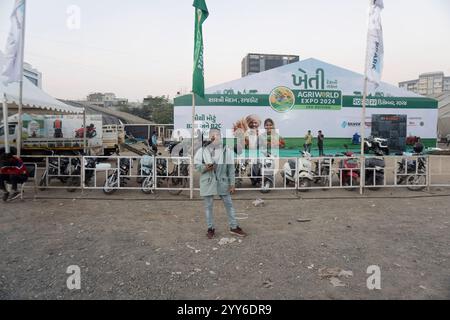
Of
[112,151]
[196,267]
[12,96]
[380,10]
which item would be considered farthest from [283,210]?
[112,151]

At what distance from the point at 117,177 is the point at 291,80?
45.3ft

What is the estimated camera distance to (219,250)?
4465mm

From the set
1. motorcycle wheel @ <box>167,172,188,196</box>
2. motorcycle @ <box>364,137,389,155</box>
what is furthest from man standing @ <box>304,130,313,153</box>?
motorcycle wheel @ <box>167,172,188,196</box>

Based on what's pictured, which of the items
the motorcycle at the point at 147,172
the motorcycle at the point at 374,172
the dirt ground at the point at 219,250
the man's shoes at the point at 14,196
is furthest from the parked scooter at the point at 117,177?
the motorcycle at the point at 374,172

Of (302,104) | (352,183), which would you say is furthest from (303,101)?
(352,183)

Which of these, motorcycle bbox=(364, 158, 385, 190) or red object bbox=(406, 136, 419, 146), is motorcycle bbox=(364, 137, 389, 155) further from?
motorcycle bbox=(364, 158, 385, 190)

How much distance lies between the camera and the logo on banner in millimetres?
18703

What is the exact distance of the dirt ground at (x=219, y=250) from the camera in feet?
11.0

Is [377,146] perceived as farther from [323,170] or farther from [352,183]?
[323,170]

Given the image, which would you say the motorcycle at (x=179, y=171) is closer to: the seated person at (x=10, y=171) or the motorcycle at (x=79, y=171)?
the motorcycle at (x=79, y=171)


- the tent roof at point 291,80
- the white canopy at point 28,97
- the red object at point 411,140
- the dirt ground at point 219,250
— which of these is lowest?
the dirt ground at point 219,250

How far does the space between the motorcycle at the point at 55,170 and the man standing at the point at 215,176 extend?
5183 millimetres

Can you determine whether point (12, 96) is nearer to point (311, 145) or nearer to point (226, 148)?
point (226, 148)

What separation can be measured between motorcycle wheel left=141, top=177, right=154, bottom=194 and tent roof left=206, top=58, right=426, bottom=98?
1088 centimetres
